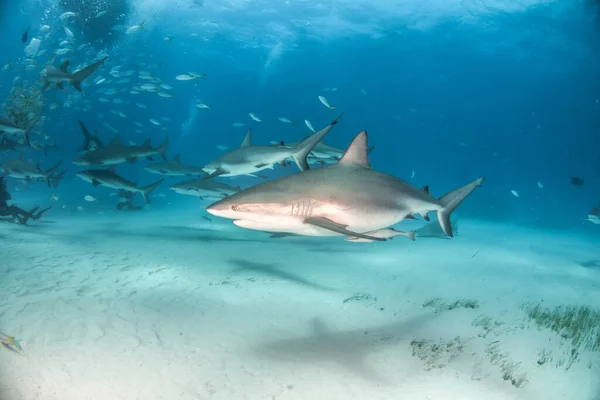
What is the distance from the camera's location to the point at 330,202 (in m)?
3.73

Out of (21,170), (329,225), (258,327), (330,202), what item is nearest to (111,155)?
(21,170)

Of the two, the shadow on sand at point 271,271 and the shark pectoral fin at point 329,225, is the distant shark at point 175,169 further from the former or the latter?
the shark pectoral fin at point 329,225

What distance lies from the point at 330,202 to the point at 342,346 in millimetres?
2488

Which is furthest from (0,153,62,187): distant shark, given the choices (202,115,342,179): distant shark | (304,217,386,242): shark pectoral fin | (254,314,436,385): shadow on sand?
(304,217,386,242): shark pectoral fin

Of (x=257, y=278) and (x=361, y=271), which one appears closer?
(x=257, y=278)

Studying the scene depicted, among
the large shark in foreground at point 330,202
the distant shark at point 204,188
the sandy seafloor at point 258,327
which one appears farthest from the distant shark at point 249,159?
the large shark in foreground at point 330,202

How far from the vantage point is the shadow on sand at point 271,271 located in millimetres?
7830

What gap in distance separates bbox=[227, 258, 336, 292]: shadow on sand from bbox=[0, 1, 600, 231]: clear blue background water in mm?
22718

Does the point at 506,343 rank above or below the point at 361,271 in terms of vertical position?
above

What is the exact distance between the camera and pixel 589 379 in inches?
179

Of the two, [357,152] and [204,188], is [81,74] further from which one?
[357,152]

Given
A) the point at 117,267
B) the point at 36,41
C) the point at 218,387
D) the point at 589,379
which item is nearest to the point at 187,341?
the point at 218,387

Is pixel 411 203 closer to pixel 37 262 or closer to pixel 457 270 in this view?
pixel 457 270

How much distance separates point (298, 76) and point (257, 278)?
64488mm
